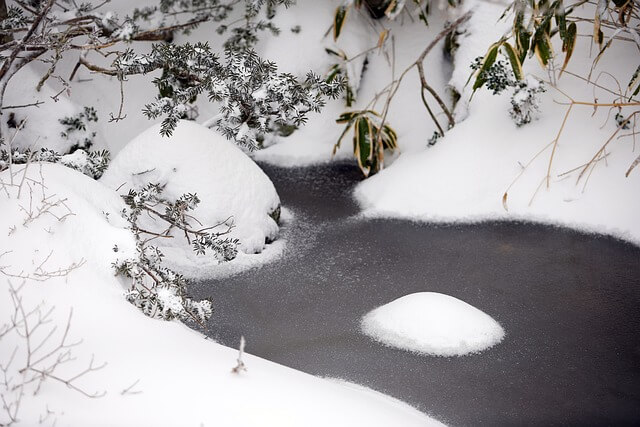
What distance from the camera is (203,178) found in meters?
4.36

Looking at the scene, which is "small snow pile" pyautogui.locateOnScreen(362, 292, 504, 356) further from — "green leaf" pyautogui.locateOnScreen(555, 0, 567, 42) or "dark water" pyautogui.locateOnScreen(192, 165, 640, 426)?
"green leaf" pyautogui.locateOnScreen(555, 0, 567, 42)

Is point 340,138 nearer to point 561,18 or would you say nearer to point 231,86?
point 231,86

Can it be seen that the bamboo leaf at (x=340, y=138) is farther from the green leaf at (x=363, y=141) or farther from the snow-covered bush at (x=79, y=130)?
the snow-covered bush at (x=79, y=130)

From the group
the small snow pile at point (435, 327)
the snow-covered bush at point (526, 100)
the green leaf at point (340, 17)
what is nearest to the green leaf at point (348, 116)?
the green leaf at point (340, 17)

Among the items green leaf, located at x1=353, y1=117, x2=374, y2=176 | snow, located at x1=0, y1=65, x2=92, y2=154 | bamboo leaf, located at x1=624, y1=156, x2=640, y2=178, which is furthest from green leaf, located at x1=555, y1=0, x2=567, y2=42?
snow, located at x1=0, y1=65, x2=92, y2=154

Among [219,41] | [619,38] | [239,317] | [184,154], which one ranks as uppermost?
[219,41]

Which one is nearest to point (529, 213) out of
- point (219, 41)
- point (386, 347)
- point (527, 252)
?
point (527, 252)

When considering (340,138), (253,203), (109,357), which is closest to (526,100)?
(340,138)

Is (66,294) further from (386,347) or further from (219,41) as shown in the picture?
(219,41)

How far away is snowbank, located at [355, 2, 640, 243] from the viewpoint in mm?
4473

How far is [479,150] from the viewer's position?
5031mm

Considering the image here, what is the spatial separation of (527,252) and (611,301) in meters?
0.63

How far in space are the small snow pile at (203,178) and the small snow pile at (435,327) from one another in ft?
3.88

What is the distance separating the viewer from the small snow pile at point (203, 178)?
14.2 ft
